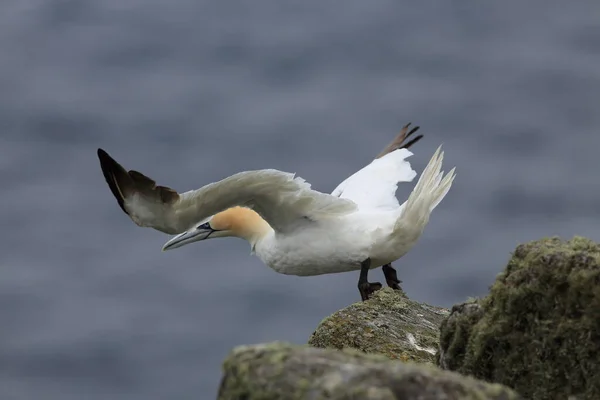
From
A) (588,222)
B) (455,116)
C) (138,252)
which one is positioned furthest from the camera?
(455,116)

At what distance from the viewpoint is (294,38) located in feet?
→ 138

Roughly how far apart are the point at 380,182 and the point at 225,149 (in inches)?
868

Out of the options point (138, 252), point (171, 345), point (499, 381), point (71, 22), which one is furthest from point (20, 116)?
point (499, 381)

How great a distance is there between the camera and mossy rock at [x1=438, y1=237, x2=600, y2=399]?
6.34 meters

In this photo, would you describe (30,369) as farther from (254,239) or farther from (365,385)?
(365,385)

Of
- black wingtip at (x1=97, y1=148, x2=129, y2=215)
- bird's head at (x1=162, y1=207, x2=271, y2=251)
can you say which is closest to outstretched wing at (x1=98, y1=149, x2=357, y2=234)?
black wingtip at (x1=97, y1=148, x2=129, y2=215)

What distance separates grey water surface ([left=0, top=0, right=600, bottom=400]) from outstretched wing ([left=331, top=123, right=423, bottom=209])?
14.2 meters

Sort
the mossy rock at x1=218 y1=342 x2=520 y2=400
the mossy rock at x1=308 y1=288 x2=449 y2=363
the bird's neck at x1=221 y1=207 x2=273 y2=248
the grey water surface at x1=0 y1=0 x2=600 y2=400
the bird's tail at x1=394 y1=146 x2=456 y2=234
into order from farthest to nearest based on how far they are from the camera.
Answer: the grey water surface at x1=0 y1=0 x2=600 y2=400, the bird's neck at x1=221 y1=207 x2=273 y2=248, the bird's tail at x1=394 y1=146 x2=456 y2=234, the mossy rock at x1=308 y1=288 x2=449 y2=363, the mossy rock at x1=218 y1=342 x2=520 y2=400

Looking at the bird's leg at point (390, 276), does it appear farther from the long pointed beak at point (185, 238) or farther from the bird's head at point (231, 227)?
the long pointed beak at point (185, 238)

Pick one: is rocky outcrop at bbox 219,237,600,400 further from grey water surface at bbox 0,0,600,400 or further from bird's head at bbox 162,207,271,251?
grey water surface at bbox 0,0,600,400

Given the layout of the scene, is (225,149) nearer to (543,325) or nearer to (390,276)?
(390,276)

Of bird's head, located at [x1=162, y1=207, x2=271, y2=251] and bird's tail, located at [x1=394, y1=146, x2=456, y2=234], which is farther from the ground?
bird's head, located at [x1=162, y1=207, x2=271, y2=251]

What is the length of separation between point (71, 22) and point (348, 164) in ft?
52.2

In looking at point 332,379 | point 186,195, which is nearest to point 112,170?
point 186,195
